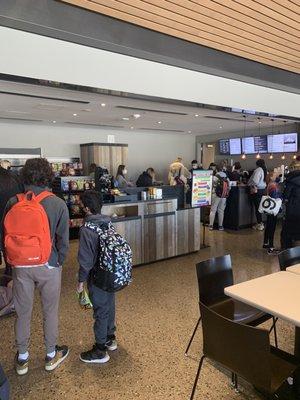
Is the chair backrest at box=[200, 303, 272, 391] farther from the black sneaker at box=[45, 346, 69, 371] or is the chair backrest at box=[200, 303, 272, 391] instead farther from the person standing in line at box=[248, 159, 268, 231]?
the person standing in line at box=[248, 159, 268, 231]

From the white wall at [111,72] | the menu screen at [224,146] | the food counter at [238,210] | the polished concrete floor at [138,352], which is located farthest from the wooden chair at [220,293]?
the menu screen at [224,146]

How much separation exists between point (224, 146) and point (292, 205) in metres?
6.93

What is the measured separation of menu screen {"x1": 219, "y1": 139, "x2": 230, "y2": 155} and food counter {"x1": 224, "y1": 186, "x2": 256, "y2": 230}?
379 cm

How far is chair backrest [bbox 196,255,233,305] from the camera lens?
2.43m

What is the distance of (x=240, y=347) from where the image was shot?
1.61m

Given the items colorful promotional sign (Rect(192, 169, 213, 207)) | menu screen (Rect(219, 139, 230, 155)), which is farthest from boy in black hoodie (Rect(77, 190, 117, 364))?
menu screen (Rect(219, 139, 230, 155))

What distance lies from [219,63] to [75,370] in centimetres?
373

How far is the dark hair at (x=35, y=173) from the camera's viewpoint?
89.4 inches

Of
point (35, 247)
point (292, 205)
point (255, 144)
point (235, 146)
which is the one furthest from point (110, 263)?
point (235, 146)

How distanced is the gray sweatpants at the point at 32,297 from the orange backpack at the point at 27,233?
0.11 meters

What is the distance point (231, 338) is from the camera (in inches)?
64.3

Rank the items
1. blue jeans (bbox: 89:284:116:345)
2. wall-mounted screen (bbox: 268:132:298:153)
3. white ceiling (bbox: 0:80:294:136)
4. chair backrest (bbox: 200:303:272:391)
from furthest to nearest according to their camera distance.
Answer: wall-mounted screen (bbox: 268:132:298:153) < white ceiling (bbox: 0:80:294:136) < blue jeans (bbox: 89:284:116:345) < chair backrest (bbox: 200:303:272:391)

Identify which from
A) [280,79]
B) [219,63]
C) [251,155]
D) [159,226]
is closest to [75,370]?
[159,226]

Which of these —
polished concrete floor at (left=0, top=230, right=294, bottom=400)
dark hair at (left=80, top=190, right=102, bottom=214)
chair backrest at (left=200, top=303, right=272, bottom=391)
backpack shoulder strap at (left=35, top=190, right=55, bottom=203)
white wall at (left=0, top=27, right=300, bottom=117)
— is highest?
white wall at (left=0, top=27, right=300, bottom=117)
